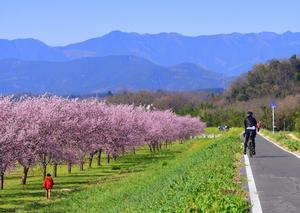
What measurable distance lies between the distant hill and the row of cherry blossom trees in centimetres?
9916

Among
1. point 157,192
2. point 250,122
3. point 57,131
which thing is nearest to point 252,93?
point 57,131

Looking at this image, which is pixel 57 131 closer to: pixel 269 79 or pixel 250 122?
pixel 250 122

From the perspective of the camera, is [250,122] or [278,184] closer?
[278,184]

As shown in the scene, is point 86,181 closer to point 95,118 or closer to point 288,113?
point 95,118

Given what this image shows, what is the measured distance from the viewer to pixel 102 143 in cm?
5338

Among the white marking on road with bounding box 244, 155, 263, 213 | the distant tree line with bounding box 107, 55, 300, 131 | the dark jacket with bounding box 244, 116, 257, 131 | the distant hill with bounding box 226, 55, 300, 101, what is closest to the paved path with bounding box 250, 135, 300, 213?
the white marking on road with bounding box 244, 155, 263, 213

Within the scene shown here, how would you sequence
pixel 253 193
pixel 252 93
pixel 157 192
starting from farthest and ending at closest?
pixel 252 93 < pixel 157 192 < pixel 253 193

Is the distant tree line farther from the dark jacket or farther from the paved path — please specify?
the paved path

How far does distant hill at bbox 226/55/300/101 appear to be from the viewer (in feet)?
530

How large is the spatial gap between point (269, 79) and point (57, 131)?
13126 centimetres

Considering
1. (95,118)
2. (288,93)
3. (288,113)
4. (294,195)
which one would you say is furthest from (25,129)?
(288,93)

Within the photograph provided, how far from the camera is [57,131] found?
4119cm

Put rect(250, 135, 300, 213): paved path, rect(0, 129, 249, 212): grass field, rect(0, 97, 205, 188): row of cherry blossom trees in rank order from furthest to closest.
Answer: rect(0, 97, 205, 188): row of cherry blossom trees, rect(250, 135, 300, 213): paved path, rect(0, 129, 249, 212): grass field

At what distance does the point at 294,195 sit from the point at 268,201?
1.18m
